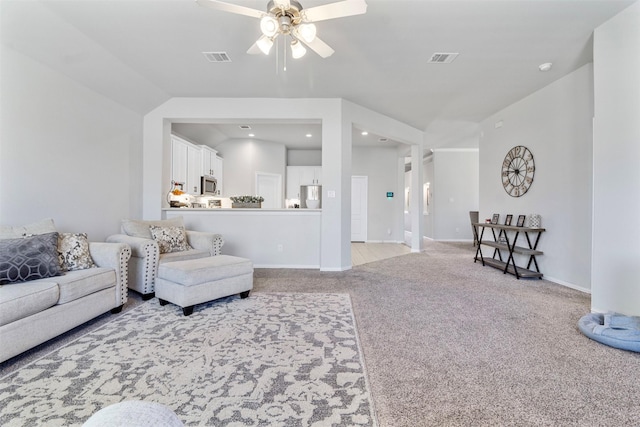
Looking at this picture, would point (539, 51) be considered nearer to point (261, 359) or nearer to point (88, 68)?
point (261, 359)

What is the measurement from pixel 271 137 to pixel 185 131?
197 centimetres

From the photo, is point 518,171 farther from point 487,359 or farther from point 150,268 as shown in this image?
point 150,268

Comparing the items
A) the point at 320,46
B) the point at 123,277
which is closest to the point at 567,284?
the point at 320,46

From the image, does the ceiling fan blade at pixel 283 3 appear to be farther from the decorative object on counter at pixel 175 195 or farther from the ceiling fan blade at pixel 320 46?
the decorative object on counter at pixel 175 195

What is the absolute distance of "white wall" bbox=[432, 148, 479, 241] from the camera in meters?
8.19

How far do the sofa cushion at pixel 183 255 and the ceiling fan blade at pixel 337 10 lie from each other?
2.81 metres

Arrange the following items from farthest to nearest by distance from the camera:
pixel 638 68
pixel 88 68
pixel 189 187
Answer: pixel 189 187 < pixel 88 68 < pixel 638 68

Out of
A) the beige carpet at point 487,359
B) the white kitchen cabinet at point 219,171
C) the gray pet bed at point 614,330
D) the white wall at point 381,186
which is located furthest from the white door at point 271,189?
the gray pet bed at point 614,330

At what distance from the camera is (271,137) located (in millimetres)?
6781

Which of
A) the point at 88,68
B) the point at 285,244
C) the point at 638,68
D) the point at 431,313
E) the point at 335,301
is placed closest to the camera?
the point at 638,68

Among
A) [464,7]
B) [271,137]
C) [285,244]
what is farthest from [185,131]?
[464,7]

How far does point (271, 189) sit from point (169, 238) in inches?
162

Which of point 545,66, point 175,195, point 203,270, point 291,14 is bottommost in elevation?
point 203,270

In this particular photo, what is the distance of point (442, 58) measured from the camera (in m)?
3.20
